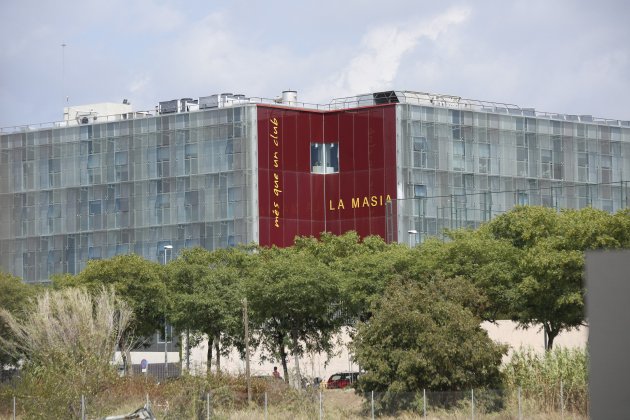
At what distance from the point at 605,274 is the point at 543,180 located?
106766 mm

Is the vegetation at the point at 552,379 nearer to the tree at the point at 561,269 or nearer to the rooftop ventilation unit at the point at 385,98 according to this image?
the tree at the point at 561,269

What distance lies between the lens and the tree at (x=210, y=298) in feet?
260

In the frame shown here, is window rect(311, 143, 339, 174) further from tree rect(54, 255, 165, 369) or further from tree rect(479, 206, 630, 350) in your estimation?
tree rect(479, 206, 630, 350)

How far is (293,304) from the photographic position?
7556 cm

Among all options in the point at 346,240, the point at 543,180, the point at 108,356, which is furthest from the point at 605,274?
Answer: the point at 543,180

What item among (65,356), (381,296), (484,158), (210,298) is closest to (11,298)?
(210,298)

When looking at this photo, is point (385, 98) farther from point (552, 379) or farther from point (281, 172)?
point (552, 379)

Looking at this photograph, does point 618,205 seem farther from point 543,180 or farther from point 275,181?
point 275,181

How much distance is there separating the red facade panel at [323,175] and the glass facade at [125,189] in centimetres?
183

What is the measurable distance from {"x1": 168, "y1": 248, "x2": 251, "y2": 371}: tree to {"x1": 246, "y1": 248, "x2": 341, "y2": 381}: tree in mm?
1676

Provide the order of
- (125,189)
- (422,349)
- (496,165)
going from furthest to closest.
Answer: (125,189)
(496,165)
(422,349)

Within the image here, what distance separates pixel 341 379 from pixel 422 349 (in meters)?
31.1

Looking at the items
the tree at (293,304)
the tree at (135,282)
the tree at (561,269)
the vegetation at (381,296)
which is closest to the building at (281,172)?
the vegetation at (381,296)

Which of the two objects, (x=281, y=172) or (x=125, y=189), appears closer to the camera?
(x=281, y=172)
